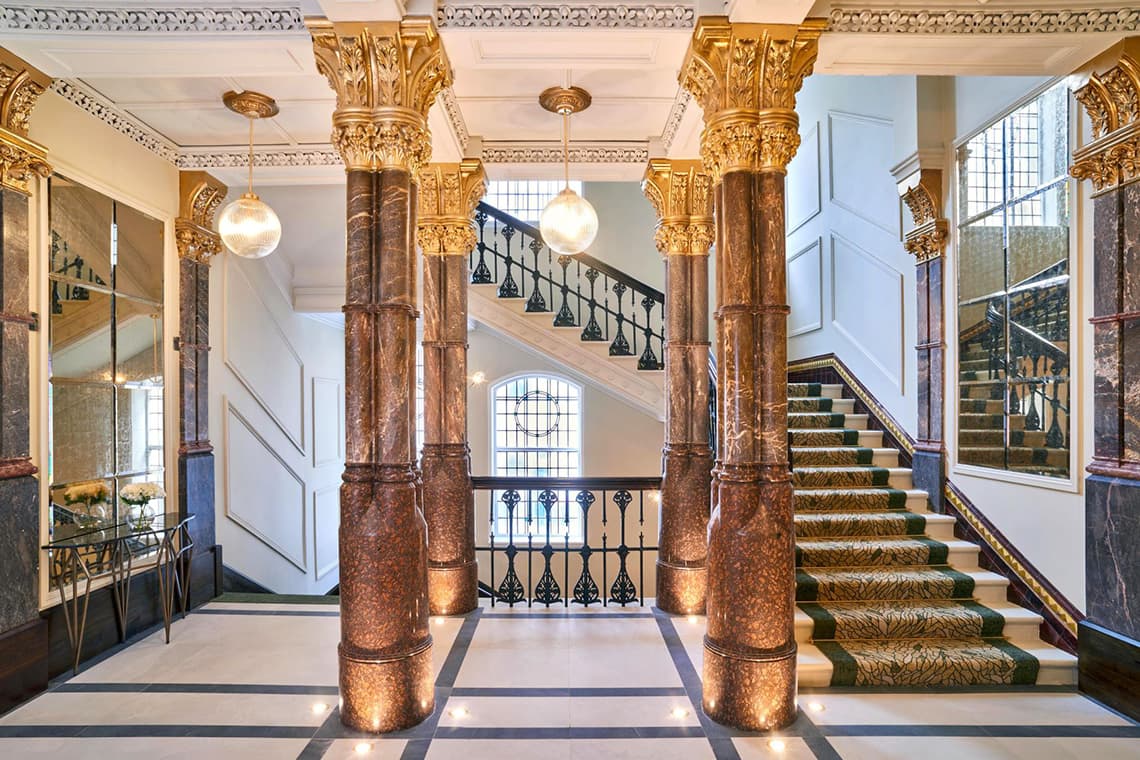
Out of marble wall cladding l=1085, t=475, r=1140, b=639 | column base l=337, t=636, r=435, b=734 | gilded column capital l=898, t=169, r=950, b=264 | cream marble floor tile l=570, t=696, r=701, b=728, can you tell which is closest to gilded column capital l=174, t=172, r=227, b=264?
column base l=337, t=636, r=435, b=734

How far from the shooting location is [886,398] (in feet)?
18.4

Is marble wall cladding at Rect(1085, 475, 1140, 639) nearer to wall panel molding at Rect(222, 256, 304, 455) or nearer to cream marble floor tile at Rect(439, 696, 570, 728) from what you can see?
cream marble floor tile at Rect(439, 696, 570, 728)

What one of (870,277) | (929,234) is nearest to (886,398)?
(870,277)

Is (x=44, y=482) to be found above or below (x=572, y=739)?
above

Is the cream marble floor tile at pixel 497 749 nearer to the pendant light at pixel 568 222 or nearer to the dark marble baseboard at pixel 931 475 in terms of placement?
the pendant light at pixel 568 222

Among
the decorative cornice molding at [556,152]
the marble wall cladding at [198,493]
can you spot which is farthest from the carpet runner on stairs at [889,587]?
the marble wall cladding at [198,493]

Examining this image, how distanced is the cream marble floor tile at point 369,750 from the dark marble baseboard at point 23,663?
1.92m

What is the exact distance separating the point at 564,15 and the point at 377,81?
3.20 feet

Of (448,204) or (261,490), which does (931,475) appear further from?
(261,490)

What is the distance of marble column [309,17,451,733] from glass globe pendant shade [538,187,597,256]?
90 cm

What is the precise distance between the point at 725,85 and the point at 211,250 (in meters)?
4.42

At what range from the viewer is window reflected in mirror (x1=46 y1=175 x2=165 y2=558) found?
3.87 m

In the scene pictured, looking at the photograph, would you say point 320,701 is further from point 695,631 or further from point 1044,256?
point 1044,256

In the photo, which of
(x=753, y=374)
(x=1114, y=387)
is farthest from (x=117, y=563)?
(x=1114, y=387)
